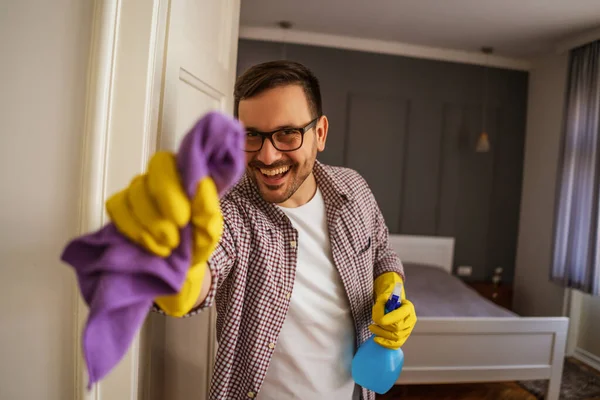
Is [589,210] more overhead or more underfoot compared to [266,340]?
more overhead

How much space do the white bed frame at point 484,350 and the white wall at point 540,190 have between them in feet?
4.16

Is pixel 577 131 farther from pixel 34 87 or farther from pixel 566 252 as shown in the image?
pixel 34 87

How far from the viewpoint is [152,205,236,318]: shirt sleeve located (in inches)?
26.6

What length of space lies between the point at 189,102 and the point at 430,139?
9.84 ft

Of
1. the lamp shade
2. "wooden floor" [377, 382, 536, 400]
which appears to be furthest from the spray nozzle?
the lamp shade

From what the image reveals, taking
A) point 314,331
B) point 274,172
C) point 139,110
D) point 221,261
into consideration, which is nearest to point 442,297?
point 314,331

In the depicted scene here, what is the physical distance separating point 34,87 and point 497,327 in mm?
2260

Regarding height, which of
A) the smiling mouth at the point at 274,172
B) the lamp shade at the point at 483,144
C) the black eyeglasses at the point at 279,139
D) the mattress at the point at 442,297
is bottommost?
the mattress at the point at 442,297

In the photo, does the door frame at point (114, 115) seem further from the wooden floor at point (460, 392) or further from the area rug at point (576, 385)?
the area rug at point (576, 385)

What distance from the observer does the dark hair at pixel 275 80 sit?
90 centimetres

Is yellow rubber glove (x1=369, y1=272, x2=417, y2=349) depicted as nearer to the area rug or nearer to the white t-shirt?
the white t-shirt

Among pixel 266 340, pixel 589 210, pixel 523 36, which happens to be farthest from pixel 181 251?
pixel 523 36

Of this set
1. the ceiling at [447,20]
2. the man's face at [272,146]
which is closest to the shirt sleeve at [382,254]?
the man's face at [272,146]

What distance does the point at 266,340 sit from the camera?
892mm
